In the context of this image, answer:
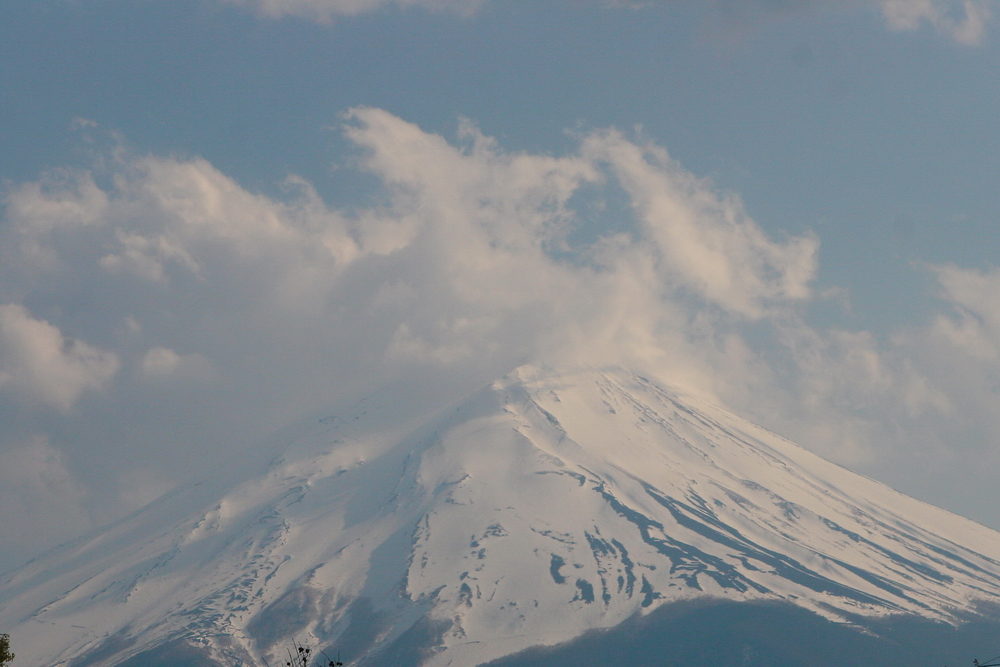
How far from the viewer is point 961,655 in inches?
7633

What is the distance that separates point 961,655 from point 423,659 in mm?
107227

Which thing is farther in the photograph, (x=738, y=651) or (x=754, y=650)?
(x=738, y=651)

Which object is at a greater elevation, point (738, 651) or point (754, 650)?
point (738, 651)

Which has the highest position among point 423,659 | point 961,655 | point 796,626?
point 423,659

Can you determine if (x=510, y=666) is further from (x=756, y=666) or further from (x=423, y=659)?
(x=756, y=666)

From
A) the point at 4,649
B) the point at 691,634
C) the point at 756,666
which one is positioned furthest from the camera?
the point at 691,634

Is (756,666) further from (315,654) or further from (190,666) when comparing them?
(190,666)

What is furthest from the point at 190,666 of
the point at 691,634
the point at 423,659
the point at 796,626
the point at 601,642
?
the point at 796,626

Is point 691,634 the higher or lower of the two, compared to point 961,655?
higher

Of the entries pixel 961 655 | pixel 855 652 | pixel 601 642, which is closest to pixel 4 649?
pixel 601 642

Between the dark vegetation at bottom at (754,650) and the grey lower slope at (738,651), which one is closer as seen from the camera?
the dark vegetation at bottom at (754,650)

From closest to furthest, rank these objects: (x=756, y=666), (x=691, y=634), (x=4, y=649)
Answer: (x=4, y=649)
(x=756, y=666)
(x=691, y=634)

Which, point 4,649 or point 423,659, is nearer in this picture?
point 4,649

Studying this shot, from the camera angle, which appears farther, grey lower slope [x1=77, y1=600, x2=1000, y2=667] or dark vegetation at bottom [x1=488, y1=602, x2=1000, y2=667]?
grey lower slope [x1=77, y1=600, x2=1000, y2=667]
